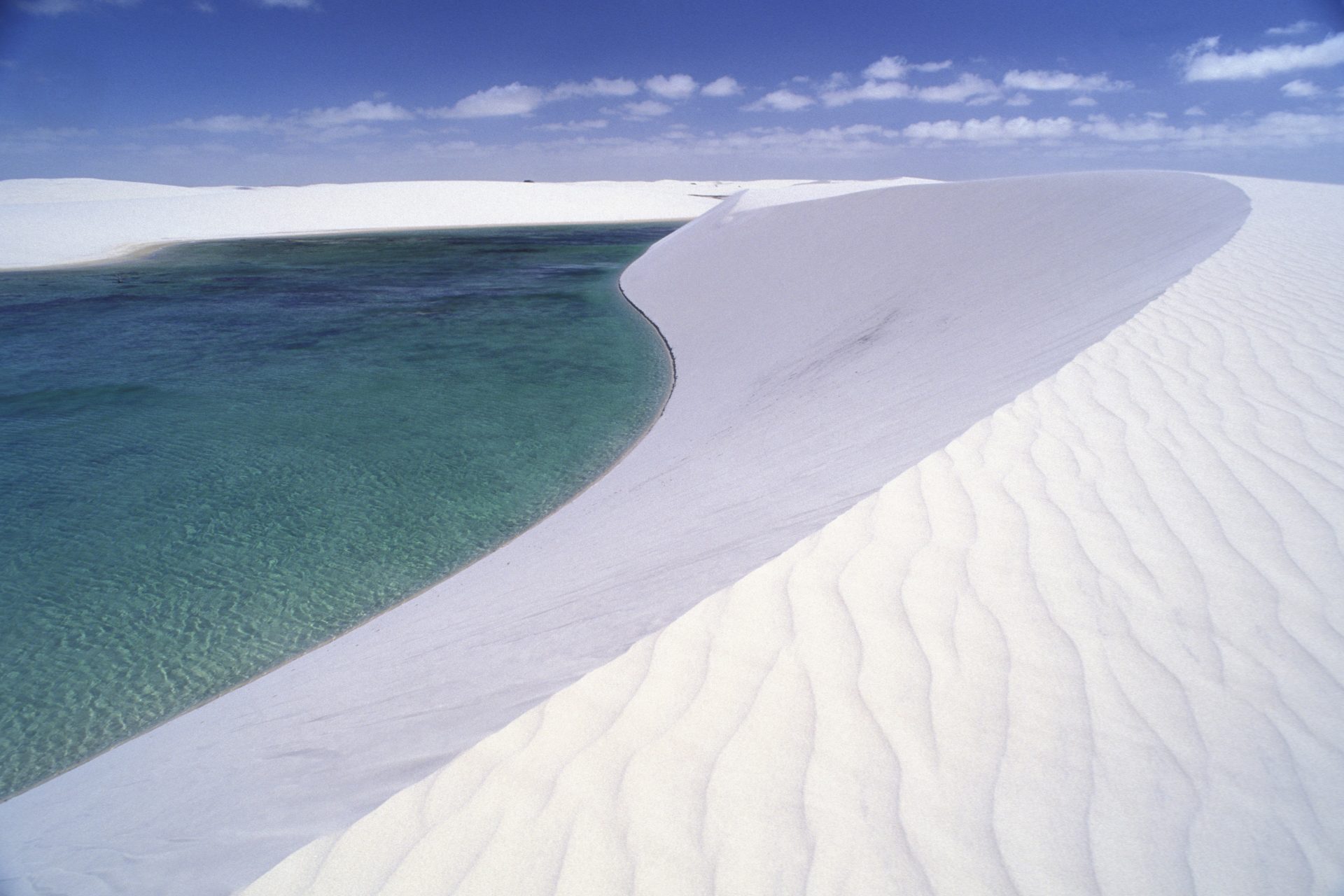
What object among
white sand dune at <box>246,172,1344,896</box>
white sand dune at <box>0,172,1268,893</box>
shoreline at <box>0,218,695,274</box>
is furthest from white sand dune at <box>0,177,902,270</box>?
white sand dune at <box>246,172,1344,896</box>

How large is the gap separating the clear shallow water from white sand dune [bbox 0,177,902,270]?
1457 centimetres

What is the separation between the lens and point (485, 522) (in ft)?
18.8

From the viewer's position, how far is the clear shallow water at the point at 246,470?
4.17 m

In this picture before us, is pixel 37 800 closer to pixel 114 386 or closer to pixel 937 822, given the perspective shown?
pixel 937 822

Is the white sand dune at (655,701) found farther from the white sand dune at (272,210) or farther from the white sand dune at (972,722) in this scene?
the white sand dune at (272,210)

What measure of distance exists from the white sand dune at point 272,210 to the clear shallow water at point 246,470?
14.6 metres

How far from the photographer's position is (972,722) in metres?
1.83

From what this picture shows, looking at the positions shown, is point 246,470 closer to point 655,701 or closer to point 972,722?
point 655,701

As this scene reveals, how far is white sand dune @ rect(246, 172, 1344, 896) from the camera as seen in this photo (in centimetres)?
152

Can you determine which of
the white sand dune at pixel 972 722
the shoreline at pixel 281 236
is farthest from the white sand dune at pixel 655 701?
the shoreline at pixel 281 236

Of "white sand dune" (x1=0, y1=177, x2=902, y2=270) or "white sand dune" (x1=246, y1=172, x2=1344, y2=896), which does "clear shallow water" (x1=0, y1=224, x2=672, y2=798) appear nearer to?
"white sand dune" (x1=246, y1=172, x2=1344, y2=896)

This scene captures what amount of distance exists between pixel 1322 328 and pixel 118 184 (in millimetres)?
95789

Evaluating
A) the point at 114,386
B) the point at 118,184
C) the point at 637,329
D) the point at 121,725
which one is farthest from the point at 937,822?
the point at 118,184

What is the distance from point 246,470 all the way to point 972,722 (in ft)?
22.1
